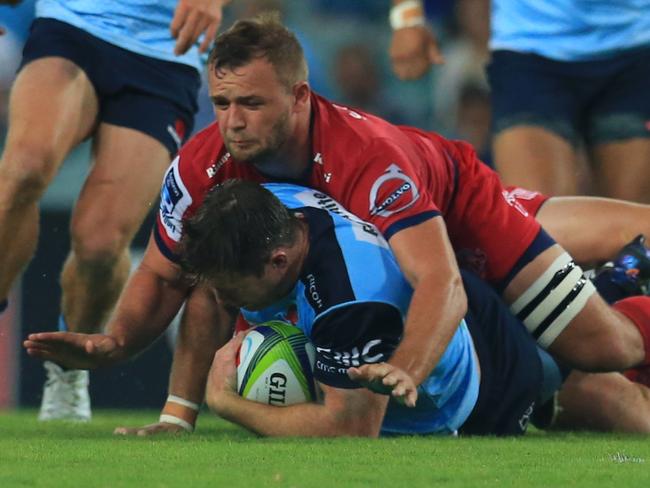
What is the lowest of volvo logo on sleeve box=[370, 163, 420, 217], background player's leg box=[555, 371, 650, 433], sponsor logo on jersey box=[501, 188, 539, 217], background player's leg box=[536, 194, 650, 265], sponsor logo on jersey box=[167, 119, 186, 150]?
background player's leg box=[555, 371, 650, 433]

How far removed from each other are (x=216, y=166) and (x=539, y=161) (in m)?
1.97

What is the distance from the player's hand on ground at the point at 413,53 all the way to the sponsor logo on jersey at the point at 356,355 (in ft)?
8.08

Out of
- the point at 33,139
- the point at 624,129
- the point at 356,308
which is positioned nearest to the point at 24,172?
the point at 33,139

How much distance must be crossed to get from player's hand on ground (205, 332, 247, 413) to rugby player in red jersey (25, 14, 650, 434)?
0.32m

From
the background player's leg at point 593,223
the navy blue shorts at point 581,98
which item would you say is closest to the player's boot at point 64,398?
the background player's leg at point 593,223

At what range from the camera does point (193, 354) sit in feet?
15.8

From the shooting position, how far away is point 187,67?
622cm

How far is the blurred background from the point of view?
838cm

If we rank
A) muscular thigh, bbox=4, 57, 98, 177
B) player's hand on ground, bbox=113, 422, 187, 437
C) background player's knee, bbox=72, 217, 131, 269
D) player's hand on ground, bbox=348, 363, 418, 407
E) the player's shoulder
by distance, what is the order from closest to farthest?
1. player's hand on ground, bbox=348, 363, 418, 407
2. player's hand on ground, bbox=113, 422, 187, 437
3. the player's shoulder
4. muscular thigh, bbox=4, 57, 98, 177
5. background player's knee, bbox=72, 217, 131, 269

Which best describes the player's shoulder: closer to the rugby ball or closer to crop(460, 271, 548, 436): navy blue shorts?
the rugby ball

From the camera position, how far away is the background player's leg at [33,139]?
537cm

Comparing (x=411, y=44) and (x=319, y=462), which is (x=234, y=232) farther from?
(x=411, y=44)

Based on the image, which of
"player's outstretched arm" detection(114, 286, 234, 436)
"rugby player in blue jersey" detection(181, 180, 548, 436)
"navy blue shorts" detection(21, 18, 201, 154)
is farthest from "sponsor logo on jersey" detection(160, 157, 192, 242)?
"navy blue shorts" detection(21, 18, 201, 154)

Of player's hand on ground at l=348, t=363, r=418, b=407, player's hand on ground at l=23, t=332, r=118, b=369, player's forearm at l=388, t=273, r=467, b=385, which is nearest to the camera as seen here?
player's hand on ground at l=348, t=363, r=418, b=407
